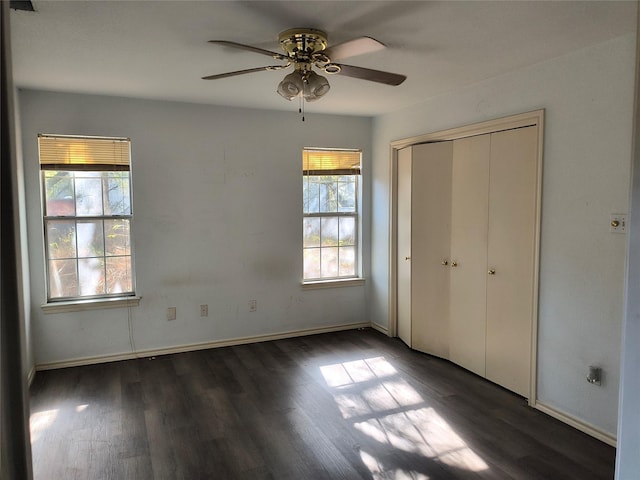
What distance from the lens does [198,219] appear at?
14.2 ft

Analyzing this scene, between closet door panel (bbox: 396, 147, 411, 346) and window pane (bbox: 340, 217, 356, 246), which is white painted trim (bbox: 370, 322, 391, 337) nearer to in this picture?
closet door panel (bbox: 396, 147, 411, 346)

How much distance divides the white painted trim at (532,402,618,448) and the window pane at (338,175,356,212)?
2.76 meters

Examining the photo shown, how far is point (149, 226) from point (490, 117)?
3.12 m

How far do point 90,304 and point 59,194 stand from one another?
101cm

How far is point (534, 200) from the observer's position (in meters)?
3.14

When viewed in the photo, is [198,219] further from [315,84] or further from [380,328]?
[315,84]

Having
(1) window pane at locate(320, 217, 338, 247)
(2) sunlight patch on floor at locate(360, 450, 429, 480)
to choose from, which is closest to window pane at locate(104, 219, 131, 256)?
(1) window pane at locate(320, 217, 338, 247)

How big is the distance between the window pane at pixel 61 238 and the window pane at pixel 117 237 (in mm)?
274

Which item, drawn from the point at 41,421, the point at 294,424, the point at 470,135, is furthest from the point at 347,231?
the point at 41,421

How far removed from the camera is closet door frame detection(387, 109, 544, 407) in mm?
3084

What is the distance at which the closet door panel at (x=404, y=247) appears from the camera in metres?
4.39

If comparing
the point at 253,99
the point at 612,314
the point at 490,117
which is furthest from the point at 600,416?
the point at 253,99

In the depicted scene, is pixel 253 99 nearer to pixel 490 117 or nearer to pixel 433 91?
pixel 433 91

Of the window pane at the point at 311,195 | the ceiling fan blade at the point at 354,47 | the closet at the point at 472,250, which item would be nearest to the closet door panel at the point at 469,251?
the closet at the point at 472,250
